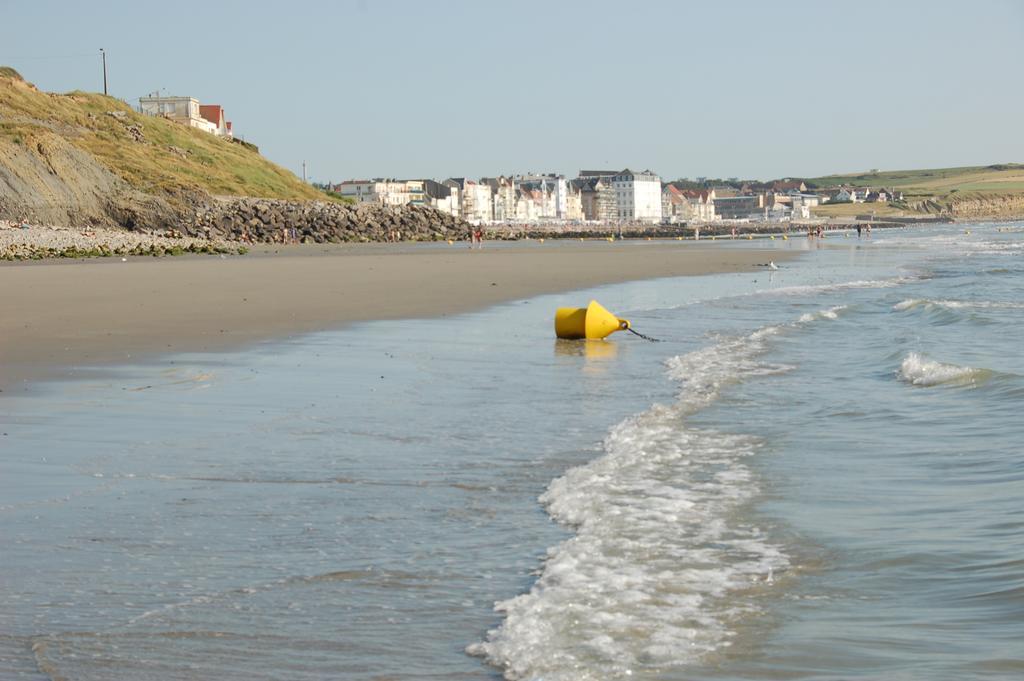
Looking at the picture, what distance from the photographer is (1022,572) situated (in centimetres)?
435

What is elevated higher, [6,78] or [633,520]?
[6,78]

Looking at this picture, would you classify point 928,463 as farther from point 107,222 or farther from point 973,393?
point 107,222

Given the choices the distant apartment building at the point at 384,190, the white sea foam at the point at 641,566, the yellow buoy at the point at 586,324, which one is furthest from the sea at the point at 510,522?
the distant apartment building at the point at 384,190

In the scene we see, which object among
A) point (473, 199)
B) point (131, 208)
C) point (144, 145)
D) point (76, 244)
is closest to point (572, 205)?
point (473, 199)

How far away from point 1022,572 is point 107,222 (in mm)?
49943

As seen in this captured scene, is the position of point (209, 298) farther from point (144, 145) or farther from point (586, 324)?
point (144, 145)

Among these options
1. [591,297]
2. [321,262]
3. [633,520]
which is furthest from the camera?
[321,262]

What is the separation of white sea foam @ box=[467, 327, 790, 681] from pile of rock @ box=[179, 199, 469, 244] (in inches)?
1892

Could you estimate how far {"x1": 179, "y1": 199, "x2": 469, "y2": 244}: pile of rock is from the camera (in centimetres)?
5575

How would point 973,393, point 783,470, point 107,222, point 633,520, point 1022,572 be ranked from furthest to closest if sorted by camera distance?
point 107,222 < point 973,393 < point 783,470 < point 633,520 < point 1022,572

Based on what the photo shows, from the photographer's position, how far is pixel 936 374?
33.5ft

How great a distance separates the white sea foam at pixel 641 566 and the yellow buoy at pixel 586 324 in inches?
224

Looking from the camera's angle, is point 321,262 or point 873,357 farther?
point 321,262

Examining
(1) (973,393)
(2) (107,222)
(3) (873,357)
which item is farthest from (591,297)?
(2) (107,222)
